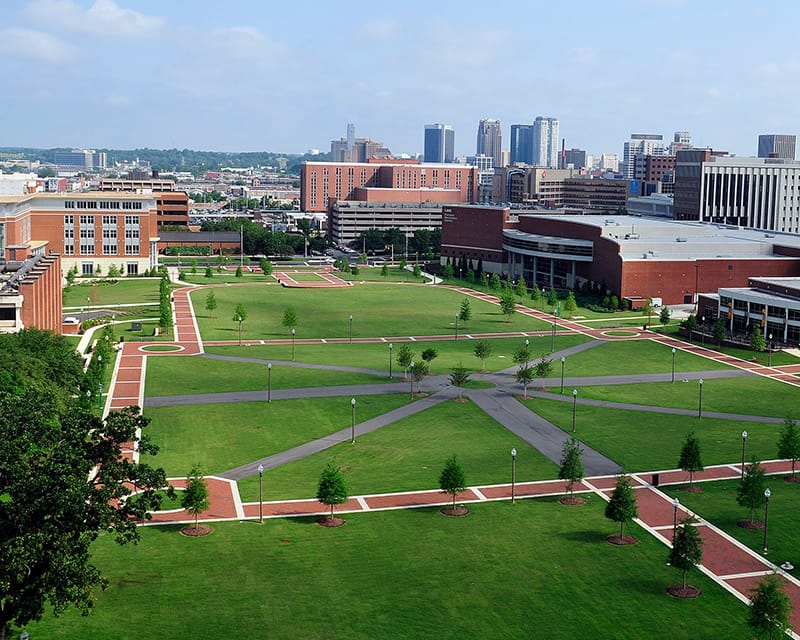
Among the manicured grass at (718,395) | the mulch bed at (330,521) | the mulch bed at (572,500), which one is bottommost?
the mulch bed at (330,521)

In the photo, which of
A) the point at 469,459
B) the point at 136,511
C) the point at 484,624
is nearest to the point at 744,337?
the point at 469,459

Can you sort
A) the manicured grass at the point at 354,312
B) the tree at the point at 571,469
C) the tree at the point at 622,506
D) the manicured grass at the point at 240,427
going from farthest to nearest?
the manicured grass at the point at 354,312, the manicured grass at the point at 240,427, the tree at the point at 571,469, the tree at the point at 622,506

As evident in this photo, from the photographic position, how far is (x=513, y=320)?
106 m

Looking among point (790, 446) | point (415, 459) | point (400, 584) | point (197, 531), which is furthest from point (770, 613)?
→ point (415, 459)

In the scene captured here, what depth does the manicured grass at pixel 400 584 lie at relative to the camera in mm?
32688

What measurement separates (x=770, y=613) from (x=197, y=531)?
22.0 m

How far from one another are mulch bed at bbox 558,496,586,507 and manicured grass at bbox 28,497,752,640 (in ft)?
6.34

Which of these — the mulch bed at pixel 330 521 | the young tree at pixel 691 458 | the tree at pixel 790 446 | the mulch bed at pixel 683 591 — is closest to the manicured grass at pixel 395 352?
the young tree at pixel 691 458

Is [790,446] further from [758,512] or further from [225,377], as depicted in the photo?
[225,377]

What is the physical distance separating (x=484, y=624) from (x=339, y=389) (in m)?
37.8

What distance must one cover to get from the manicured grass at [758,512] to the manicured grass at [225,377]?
30.0m

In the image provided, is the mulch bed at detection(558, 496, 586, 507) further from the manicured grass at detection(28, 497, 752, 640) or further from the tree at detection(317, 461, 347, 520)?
the tree at detection(317, 461, 347, 520)

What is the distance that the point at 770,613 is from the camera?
30.9 m

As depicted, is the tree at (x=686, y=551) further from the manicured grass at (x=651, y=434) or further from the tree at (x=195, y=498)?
the tree at (x=195, y=498)
